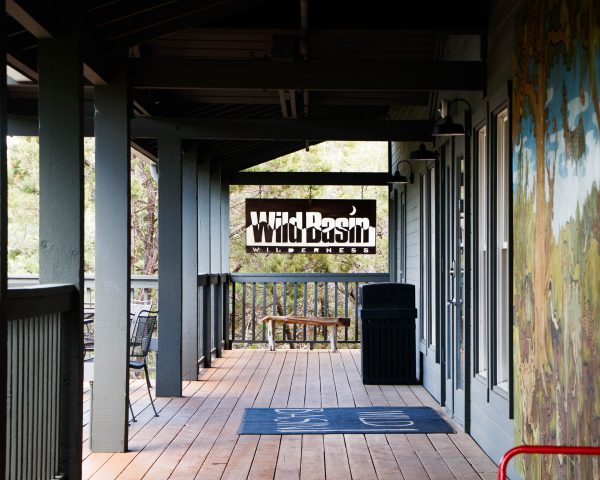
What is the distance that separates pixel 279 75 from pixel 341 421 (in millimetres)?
2841

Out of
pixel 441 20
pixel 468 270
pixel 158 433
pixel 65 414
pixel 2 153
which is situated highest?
pixel 441 20

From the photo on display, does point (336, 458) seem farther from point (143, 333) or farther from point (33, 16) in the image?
point (33, 16)

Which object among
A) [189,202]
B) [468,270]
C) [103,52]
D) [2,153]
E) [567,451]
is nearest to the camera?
[567,451]

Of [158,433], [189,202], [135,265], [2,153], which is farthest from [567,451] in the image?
[135,265]

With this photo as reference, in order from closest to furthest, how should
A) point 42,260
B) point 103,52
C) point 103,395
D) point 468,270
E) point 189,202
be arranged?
point 42,260 → point 103,52 → point 103,395 → point 468,270 → point 189,202

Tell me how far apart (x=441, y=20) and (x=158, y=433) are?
3.67 metres

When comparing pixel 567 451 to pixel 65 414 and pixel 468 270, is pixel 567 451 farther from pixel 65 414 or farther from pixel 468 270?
pixel 468 270

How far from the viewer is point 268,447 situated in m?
6.41

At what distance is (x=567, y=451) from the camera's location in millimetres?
2682

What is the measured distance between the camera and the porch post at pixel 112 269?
20.5 ft

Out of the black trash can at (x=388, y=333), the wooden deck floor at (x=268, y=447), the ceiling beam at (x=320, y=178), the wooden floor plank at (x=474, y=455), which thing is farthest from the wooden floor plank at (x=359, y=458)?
the ceiling beam at (x=320, y=178)

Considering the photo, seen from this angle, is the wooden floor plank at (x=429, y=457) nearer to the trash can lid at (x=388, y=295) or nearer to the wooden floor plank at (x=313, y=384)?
the wooden floor plank at (x=313, y=384)

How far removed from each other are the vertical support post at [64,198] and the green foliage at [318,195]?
17.3 metres

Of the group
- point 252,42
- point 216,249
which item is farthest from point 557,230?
point 216,249
